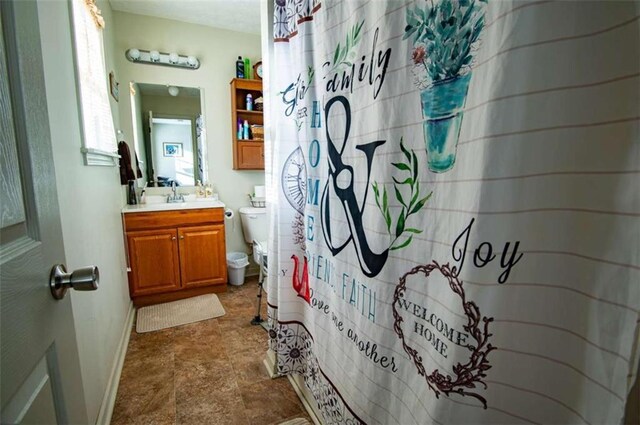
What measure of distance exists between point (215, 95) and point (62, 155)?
2.11 m

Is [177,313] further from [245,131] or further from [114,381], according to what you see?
[245,131]

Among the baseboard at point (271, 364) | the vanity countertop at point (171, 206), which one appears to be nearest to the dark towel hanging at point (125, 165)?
the vanity countertop at point (171, 206)

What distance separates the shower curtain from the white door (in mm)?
740

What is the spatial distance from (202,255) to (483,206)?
2.57 metres

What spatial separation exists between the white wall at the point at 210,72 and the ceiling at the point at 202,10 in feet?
0.26

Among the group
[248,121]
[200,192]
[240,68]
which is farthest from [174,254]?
[240,68]

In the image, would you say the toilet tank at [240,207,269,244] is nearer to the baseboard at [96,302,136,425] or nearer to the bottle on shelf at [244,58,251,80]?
the baseboard at [96,302,136,425]

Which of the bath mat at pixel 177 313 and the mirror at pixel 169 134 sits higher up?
the mirror at pixel 169 134

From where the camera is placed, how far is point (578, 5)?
0.40 m

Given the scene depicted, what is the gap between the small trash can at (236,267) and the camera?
2.95 meters

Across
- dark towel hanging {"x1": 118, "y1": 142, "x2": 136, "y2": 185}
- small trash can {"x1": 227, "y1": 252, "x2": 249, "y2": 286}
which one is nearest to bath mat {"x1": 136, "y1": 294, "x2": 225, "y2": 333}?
small trash can {"x1": 227, "y1": 252, "x2": 249, "y2": 286}

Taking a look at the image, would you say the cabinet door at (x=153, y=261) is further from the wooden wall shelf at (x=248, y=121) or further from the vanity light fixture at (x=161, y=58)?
the vanity light fixture at (x=161, y=58)

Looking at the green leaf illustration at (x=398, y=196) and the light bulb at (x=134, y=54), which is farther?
the light bulb at (x=134, y=54)

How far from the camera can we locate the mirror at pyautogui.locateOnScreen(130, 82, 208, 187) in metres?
2.73
